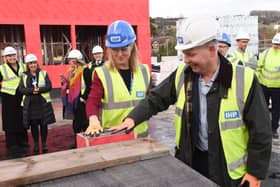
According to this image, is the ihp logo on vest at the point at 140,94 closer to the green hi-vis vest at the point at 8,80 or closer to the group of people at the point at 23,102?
the group of people at the point at 23,102

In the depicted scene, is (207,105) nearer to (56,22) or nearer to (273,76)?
(273,76)

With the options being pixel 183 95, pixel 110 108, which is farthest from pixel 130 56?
pixel 183 95

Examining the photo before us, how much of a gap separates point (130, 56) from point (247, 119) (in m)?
1.26

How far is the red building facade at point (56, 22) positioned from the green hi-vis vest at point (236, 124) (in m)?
10.5

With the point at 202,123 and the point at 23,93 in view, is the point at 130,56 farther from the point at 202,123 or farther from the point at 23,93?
the point at 23,93

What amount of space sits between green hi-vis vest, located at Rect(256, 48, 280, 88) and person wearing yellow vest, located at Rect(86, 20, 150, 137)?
3.71 meters

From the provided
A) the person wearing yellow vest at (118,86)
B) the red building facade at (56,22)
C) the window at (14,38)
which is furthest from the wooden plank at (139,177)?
the window at (14,38)

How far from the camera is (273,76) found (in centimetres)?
579

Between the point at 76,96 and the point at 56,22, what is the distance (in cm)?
715

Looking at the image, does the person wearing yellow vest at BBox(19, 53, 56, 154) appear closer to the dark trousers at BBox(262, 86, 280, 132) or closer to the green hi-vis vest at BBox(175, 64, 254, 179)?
the dark trousers at BBox(262, 86, 280, 132)

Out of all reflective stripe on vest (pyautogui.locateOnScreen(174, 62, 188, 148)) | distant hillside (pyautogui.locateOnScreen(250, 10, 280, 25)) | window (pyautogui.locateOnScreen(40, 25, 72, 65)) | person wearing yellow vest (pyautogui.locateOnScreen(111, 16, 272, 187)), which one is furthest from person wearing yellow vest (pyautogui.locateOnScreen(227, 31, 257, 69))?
distant hillside (pyautogui.locateOnScreen(250, 10, 280, 25))

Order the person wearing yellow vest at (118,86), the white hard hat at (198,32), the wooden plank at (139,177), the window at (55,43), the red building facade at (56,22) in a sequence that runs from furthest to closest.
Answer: the window at (55,43), the red building facade at (56,22), the person wearing yellow vest at (118,86), the white hard hat at (198,32), the wooden plank at (139,177)

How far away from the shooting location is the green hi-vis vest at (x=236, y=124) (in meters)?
1.78

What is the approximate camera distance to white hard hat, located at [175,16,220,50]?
66.7 inches
